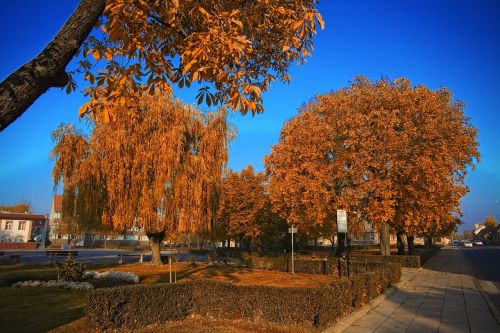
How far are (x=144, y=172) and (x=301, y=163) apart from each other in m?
10.9

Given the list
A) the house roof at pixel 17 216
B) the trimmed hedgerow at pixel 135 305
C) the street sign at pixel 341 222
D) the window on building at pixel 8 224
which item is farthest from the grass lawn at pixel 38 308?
the window on building at pixel 8 224

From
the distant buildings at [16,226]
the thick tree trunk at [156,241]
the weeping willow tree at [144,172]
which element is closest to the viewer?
the weeping willow tree at [144,172]

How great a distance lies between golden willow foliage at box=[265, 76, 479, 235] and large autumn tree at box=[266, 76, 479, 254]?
6cm

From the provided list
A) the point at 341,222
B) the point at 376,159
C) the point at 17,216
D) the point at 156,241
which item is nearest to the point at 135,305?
the point at 341,222

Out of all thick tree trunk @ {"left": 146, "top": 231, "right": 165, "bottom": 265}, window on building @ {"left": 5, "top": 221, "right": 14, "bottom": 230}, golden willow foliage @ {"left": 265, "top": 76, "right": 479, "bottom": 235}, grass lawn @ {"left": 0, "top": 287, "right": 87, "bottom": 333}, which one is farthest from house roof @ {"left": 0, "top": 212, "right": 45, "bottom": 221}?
grass lawn @ {"left": 0, "top": 287, "right": 87, "bottom": 333}

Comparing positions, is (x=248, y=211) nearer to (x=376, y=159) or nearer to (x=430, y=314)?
(x=376, y=159)

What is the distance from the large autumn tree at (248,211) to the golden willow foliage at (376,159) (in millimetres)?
13843

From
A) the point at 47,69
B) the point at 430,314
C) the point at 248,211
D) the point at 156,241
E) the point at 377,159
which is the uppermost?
the point at 377,159

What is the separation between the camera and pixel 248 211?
1699 inches

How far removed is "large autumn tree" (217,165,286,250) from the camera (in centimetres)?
4278

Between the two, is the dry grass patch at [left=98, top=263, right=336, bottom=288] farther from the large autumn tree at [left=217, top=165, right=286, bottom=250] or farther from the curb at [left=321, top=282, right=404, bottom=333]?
the large autumn tree at [left=217, top=165, right=286, bottom=250]

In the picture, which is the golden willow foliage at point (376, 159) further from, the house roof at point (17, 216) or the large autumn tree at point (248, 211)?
the house roof at point (17, 216)

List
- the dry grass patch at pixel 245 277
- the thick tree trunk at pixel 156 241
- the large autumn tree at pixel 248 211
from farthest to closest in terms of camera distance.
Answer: the large autumn tree at pixel 248 211, the thick tree trunk at pixel 156 241, the dry grass patch at pixel 245 277

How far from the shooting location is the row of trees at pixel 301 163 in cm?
2267
